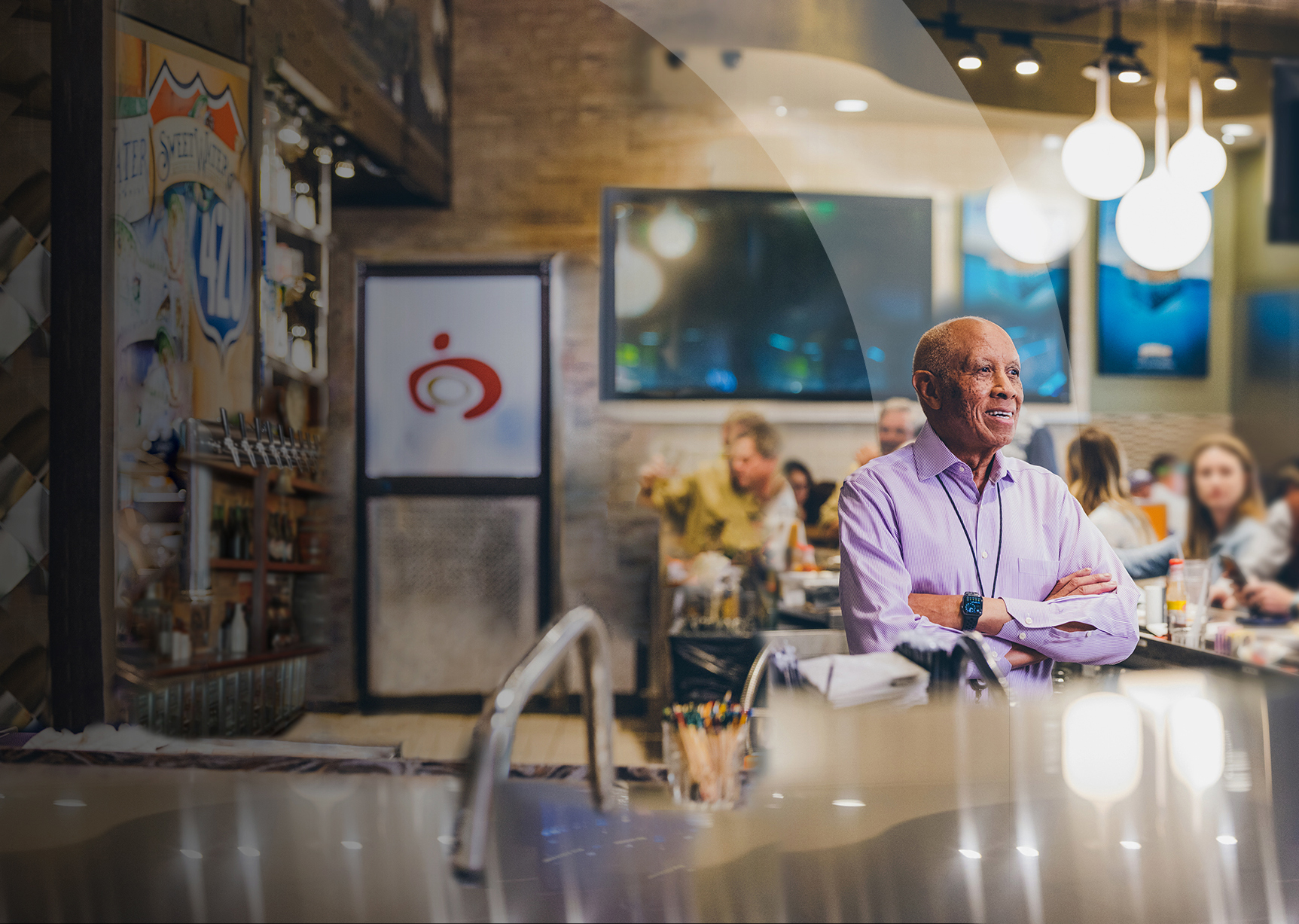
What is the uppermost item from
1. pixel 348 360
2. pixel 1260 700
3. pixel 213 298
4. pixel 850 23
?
pixel 850 23

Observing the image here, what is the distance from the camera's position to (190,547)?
7.22 feet

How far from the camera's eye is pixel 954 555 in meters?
2.26

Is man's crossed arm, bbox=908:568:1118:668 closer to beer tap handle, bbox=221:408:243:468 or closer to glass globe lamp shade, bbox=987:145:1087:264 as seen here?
glass globe lamp shade, bbox=987:145:1087:264

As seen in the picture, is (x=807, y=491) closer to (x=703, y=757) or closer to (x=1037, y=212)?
(x=703, y=757)

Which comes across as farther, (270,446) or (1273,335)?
(1273,335)

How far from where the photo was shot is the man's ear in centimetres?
228

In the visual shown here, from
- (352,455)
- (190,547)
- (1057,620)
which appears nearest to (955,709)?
(1057,620)

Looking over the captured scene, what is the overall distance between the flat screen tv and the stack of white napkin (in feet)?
2.17

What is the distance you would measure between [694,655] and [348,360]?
44.5 inches

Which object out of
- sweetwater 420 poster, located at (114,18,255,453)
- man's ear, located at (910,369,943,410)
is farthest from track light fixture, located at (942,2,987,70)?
sweetwater 420 poster, located at (114,18,255,453)

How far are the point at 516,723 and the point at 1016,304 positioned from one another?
64.3 inches

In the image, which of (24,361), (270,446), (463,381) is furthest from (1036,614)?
(24,361)

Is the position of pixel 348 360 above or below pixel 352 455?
above

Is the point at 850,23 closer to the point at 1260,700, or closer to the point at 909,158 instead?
the point at 909,158
